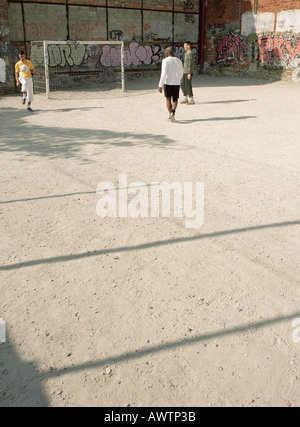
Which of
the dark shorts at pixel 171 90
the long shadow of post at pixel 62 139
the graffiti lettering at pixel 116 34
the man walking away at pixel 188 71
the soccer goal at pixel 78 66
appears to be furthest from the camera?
the graffiti lettering at pixel 116 34

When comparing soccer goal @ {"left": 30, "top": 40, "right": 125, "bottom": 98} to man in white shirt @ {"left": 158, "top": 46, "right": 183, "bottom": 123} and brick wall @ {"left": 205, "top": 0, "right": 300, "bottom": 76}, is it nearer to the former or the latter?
brick wall @ {"left": 205, "top": 0, "right": 300, "bottom": 76}

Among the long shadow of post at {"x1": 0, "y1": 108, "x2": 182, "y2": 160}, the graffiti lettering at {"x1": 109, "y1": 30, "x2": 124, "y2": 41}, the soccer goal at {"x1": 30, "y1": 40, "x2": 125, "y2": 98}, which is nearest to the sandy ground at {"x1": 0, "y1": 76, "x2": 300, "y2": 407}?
the long shadow of post at {"x1": 0, "y1": 108, "x2": 182, "y2": 160}

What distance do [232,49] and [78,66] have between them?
8999 millimetres

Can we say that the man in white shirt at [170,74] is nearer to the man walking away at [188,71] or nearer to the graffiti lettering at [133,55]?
the man walking away at [188,71]

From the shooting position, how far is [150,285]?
11.3ft

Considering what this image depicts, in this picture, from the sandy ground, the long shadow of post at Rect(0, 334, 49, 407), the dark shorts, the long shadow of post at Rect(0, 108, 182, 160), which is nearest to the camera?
the long shadow of post at Rect(0, 334, 49, 407)

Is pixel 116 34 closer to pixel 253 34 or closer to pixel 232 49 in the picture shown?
pixel 232 49

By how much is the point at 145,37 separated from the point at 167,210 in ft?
61.9

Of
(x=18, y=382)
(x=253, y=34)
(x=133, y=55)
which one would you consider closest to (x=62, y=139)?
(x=18, y=382)

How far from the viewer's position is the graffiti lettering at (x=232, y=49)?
71.5ft

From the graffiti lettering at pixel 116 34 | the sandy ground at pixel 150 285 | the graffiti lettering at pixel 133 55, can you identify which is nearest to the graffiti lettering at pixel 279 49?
the graffiti lettering at pixel 133 55

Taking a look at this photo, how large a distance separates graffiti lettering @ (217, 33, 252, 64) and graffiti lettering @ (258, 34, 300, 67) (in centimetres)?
92

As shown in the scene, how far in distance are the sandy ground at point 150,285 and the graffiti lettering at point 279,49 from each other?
14.5m

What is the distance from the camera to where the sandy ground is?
247cm
